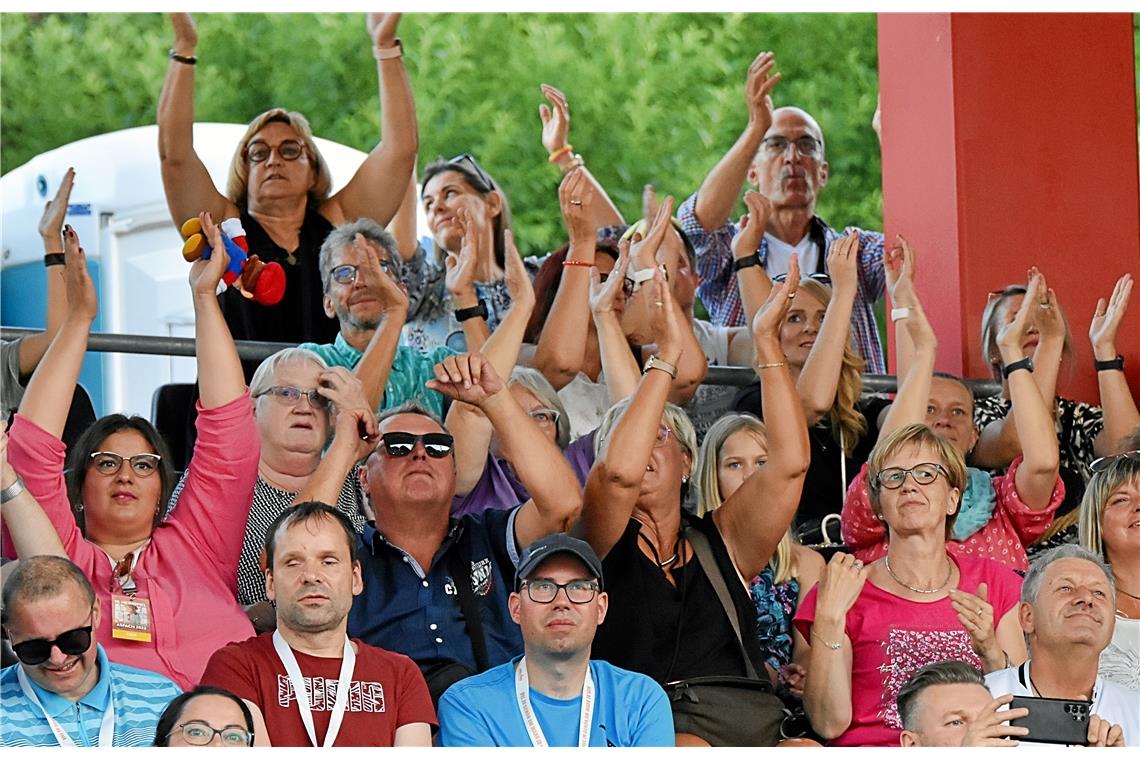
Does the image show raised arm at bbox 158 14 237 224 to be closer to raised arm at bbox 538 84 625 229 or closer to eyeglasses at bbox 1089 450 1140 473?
raised arm at bbox 538 84 625 229

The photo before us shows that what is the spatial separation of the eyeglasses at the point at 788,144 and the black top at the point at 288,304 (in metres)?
1.74

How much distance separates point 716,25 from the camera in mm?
17594

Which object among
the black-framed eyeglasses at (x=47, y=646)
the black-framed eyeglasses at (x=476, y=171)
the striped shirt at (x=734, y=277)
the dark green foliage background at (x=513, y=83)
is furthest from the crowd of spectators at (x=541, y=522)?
the dark green foliage background at (x=513, y=83)

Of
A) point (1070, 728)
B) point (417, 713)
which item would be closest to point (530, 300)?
point (417, 713)

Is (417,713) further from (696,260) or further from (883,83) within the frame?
(883,83)

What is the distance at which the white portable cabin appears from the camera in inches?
355

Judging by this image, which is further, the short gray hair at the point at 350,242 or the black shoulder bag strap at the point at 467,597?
the short gray hair at the point at 350,242

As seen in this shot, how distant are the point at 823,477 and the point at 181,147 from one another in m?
2.05

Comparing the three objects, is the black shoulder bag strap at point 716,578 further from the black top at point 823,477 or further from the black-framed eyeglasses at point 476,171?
the black-framed eyeglasses at point 476,171

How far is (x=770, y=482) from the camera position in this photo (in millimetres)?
5234

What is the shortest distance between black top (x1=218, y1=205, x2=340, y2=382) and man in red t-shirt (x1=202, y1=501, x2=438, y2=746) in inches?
59.6

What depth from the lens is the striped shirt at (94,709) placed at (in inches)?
182

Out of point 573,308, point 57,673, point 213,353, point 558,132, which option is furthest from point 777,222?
point 57,673

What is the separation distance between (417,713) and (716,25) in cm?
1341
